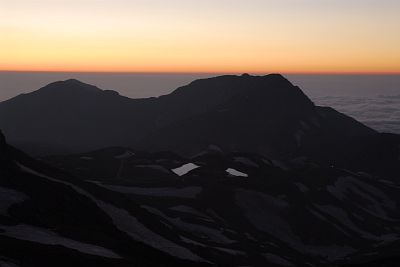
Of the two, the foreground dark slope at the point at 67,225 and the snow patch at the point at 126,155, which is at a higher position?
the foreground dark slope at the point at 67,225

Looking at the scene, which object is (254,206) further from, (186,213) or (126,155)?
(126,155)

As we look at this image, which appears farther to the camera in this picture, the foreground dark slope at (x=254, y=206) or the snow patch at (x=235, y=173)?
the snow patch at (x=235, y=173)

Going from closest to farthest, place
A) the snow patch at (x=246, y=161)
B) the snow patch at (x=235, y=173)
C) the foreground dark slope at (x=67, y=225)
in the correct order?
1. the foreground dark slope at (x=67, y=225)
2. the snow patch at (x=235, y=173)
3. the snow patch at (x=246, y=161)

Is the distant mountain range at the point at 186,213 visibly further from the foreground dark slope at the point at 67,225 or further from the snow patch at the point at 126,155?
the snow patch at the point at 126,155

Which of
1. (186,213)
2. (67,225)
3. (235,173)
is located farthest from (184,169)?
(67,225)

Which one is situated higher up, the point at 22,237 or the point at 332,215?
the point at 22,237

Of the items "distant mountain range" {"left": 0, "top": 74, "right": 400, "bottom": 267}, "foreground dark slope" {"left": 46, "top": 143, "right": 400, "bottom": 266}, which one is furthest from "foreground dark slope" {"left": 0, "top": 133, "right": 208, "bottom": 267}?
"foreground dark slope" {"left": 46, "top": 143, "right": 400, "bottom": 266}

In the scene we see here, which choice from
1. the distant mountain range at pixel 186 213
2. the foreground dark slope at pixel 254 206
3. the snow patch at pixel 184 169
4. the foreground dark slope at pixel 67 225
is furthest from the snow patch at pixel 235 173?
the foreground dark slope at pixel 67 225

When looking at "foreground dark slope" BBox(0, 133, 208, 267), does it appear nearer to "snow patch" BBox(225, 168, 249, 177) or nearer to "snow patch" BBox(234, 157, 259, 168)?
"snow patch" BBox(225, 168, 249, 177)

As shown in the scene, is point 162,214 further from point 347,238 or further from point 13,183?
point 347,238

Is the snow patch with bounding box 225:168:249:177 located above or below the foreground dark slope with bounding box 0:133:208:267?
below

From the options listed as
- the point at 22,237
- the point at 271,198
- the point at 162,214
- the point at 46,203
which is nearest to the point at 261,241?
the point at 162,214
